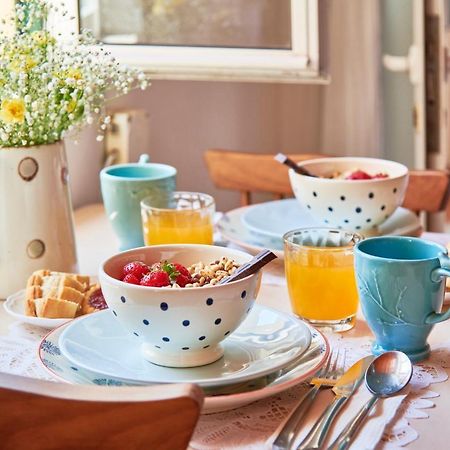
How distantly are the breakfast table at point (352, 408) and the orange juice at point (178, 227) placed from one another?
0.90 feet

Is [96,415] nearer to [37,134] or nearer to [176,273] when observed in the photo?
[176,273]

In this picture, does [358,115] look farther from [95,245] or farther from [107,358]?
[107,358]

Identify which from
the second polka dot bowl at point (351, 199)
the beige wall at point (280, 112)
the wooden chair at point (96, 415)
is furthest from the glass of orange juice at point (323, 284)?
the beige wall at point (280, 112)

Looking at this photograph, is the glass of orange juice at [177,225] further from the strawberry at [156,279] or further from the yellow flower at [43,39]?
the strawberry at [156,279]

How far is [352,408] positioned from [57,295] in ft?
1.42

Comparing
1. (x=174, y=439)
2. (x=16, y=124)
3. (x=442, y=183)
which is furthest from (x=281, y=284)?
(x=174, y=439)

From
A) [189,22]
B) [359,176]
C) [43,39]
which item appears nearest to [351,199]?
[359,176]

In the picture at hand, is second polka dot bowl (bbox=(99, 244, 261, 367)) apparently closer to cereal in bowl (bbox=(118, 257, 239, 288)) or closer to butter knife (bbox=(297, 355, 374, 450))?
cereal in bowl (bbox=(118, 257, 239, 288))

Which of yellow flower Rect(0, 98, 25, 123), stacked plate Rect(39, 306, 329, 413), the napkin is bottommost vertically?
the napkin

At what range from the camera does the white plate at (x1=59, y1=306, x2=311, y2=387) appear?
0.96m

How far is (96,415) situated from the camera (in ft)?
2.23

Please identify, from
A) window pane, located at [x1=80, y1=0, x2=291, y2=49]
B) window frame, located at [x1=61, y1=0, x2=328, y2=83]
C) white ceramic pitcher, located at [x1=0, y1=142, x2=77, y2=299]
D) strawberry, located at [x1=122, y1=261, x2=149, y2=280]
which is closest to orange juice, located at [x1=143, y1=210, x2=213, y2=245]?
white ceramic pitcher, located at [x1=0, y1=142, x2=77, y2=299]

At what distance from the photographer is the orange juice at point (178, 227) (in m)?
1.40

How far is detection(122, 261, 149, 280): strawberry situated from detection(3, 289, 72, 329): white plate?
15 cm
